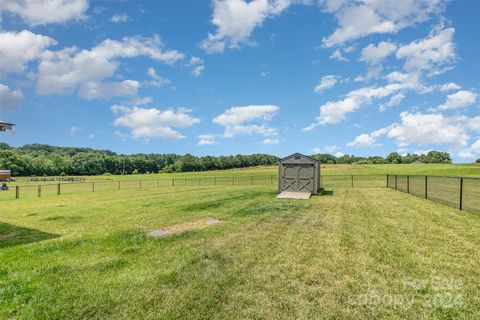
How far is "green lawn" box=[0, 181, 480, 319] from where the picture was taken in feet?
13.1

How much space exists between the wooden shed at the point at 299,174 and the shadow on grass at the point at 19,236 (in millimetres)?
14407

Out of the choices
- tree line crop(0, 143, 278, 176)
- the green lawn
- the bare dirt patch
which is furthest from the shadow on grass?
tree line crop(0, 143, 278, 176)

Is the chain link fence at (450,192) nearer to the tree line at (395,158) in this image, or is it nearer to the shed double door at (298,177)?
the shed double door at (298,177)

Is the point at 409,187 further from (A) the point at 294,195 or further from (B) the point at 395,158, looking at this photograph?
(B) the point at 395,158

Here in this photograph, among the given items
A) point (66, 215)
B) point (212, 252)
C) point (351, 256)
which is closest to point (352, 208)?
point (351, 256)

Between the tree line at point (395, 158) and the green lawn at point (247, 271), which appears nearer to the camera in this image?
the green lawn at point (247, 271)

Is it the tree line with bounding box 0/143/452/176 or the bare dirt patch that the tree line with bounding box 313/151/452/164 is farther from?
the bare dirt patch

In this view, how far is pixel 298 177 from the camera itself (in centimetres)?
1988

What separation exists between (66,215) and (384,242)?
470 inches

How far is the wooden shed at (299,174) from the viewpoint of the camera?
64.3 ft

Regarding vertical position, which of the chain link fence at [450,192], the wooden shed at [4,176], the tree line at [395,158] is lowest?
the wooden shed at [4,176]

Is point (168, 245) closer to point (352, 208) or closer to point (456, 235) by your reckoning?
point (456, 235)

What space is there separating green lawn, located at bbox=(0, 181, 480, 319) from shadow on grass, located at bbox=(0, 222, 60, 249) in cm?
4

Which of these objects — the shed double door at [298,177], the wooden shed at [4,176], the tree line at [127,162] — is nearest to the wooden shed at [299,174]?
the shed double door at [298,177]
